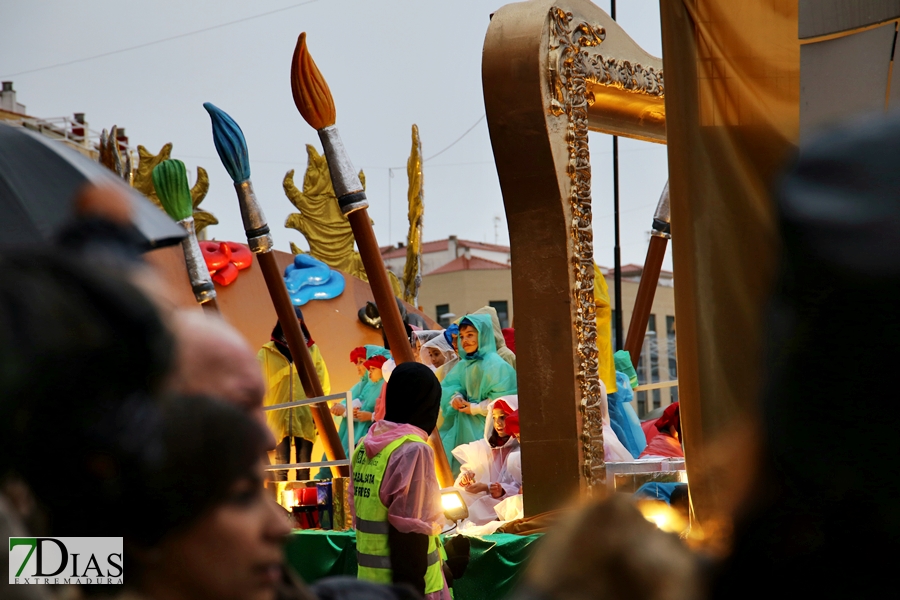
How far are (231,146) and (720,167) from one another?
15.7 feet

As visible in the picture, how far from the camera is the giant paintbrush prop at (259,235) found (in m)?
6.66

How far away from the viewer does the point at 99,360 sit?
65 centimetres

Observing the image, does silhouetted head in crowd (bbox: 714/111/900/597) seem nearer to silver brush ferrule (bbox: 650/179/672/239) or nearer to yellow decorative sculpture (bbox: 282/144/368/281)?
silver brush ferrule (bbox: 650/179/672/239)

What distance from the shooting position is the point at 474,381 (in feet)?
23.5

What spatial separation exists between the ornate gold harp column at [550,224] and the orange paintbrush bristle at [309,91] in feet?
5.80

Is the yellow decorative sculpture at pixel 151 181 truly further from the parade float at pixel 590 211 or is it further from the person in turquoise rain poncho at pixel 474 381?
the person in turquoise rain poncho at pixel 474 381

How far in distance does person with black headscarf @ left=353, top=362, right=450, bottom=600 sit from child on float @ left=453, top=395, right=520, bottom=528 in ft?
6.11

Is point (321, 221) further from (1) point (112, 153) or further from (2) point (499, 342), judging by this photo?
(2) point (499, 342)

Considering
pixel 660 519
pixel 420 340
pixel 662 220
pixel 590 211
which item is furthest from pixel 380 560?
pixel 420 340

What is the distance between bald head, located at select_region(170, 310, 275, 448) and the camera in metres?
0.68

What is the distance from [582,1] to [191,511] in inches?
159

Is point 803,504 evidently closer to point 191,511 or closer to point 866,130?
point 866,130

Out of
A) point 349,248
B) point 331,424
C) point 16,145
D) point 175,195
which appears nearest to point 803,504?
point 16,145
